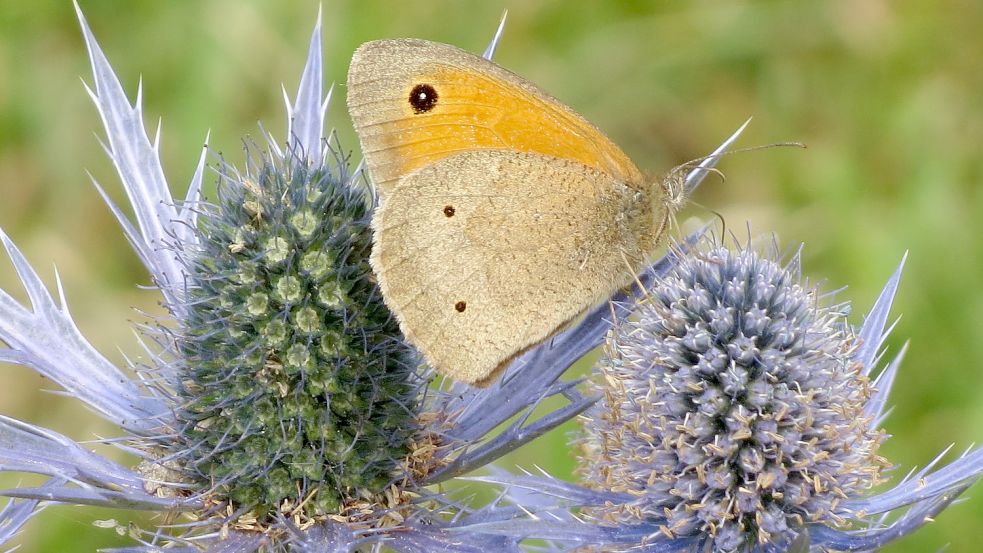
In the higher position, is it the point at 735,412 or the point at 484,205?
the point at 484,205

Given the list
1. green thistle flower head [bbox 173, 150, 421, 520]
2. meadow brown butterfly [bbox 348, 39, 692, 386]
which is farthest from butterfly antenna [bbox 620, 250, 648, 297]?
green thistle flower head [bbox 173, 150, 421, 520]

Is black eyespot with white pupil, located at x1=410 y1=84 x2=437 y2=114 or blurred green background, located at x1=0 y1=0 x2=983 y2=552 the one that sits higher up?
blurred green background, located at x1=0 y1=0 x2=983 y2=552

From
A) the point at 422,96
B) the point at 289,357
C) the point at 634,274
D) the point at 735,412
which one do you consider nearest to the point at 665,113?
the point at 634,274

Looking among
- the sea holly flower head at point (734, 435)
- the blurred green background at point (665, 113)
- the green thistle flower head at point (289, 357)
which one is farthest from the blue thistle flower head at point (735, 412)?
the blurred green background at point (665, 113)

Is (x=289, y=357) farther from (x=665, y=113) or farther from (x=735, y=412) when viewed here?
(x=665, y=113)

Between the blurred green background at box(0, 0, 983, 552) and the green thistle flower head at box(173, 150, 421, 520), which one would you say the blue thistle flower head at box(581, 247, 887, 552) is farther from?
the blurred green background at box(0, 0, 983, 552)

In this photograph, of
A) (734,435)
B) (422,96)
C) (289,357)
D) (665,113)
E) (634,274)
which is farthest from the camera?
(665,113)
